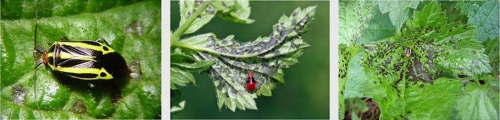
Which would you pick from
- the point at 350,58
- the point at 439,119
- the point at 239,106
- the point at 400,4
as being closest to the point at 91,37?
the point at 239,106

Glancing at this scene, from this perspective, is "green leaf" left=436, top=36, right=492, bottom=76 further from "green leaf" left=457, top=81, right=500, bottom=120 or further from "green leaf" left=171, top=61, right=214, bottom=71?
"green leaf" left=171, top=61, right=214, bottom=71

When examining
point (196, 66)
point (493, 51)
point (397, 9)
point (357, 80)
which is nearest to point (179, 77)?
point (196, 66)

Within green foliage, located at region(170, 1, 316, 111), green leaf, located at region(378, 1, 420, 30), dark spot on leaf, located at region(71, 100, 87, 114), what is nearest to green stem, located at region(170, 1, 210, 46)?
green foliage, located at region(170, 1, 316, 111)

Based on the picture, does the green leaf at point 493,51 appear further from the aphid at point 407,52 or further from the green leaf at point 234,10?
the green leaf at point 234,10

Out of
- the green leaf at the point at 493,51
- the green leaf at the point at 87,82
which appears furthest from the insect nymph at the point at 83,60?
the green leaf at the point at 493,51

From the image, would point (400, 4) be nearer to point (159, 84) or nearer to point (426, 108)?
point (426, 108)
